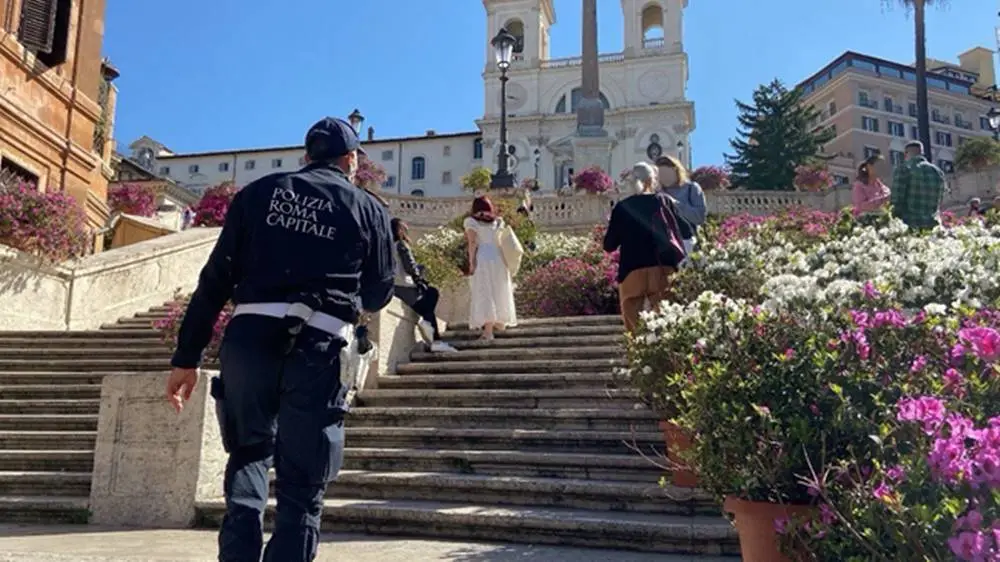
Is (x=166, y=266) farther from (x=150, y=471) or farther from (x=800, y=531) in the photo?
(x=800, y=531)

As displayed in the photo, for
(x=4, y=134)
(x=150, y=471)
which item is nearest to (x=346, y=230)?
(x=150, y=471)

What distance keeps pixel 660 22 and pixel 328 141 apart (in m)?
67.7

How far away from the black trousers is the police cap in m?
5.09

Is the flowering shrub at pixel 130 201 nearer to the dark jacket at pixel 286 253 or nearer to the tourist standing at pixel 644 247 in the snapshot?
the tourist standing at pixel 644 247

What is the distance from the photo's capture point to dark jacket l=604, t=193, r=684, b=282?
20.0 ft

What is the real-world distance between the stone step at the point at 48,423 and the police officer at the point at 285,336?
446 centimetres

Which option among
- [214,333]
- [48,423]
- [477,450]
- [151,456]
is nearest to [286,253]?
[151,456]

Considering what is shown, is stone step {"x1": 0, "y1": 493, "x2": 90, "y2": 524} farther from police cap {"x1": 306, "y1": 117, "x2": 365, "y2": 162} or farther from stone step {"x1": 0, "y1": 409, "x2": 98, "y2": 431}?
police cap {"x1": 306, "y1": 117, "x2": 365, "y2": 162}

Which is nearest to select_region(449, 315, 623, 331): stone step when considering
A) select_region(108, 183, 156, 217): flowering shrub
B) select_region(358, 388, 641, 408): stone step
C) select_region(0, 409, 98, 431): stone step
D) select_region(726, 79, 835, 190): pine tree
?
select_region(358, 388, 641, 408): stone step

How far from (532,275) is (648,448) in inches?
288

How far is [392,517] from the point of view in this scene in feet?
15.6

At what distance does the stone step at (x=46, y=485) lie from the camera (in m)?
5.54

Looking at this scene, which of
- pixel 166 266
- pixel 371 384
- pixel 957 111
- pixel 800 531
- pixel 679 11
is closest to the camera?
pixel 800 531

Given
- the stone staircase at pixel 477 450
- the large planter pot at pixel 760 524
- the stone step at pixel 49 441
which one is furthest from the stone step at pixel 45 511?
the large planter pot at pixel 760 524
